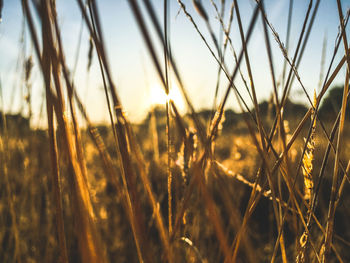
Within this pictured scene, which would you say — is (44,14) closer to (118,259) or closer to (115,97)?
(115,97)

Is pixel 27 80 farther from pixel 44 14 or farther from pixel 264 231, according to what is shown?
pixel 264 231

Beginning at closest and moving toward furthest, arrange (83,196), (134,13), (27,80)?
(134,13)
(83,196)
(27,80)

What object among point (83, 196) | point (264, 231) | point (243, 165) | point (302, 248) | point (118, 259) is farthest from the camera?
point (243, 165)

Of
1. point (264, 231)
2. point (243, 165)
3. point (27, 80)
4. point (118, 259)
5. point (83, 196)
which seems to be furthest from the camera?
point (243, 165)

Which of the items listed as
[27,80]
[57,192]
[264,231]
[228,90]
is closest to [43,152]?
[27,80]

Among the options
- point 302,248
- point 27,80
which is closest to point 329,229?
point 302,248

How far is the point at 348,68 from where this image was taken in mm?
335

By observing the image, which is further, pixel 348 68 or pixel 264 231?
pixel 264 231

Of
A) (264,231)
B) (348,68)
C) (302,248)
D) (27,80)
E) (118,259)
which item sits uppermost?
(27,80)

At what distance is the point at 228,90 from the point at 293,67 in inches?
4.3

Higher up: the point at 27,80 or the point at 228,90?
the point at 27,80

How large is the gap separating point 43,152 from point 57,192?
86cm

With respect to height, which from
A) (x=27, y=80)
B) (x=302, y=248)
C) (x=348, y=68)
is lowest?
(x=302, y=248)

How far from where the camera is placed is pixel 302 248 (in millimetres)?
373
